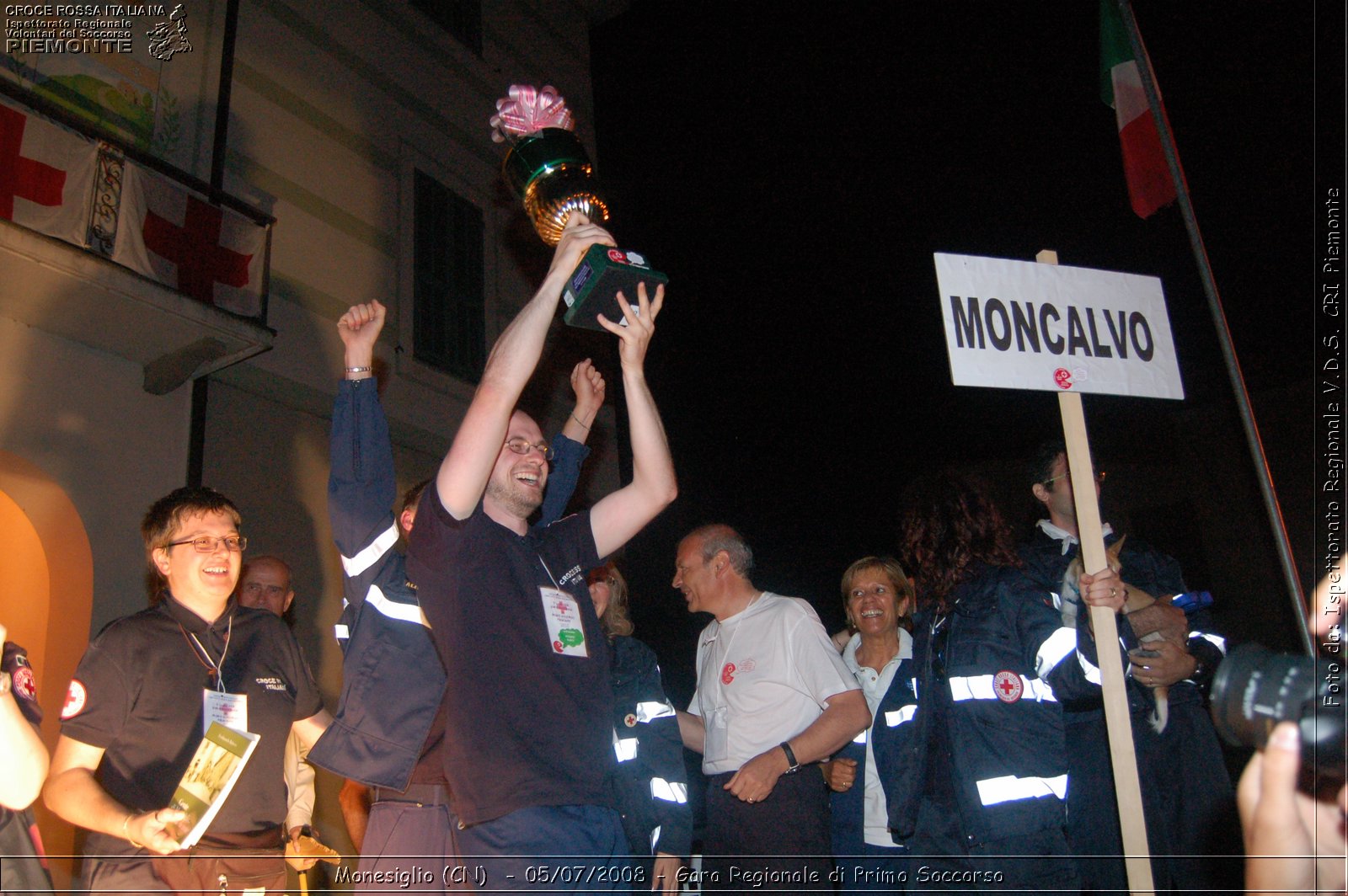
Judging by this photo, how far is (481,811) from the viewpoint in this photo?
7.88 ft

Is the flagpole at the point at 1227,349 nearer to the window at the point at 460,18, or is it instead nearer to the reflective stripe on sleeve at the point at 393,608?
the reflective stripe on sleeve at the point at 393,608

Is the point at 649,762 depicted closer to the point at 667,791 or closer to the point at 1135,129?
the point at 667,791

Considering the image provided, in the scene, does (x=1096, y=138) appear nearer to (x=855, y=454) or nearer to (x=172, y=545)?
(x=855, y=454)

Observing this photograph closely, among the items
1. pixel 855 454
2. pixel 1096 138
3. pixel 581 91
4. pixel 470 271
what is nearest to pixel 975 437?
pixel 855 454

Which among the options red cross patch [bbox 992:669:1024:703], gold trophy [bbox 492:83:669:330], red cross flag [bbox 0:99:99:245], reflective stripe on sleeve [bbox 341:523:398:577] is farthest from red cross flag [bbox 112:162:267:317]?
red cross patch [bbox 992:669:1024:703]

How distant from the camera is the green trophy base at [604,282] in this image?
2770 millimetres

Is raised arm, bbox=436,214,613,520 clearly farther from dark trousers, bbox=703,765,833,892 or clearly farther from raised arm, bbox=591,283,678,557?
dark trousers, bbox=703,765,833,892

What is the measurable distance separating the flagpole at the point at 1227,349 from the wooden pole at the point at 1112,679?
1.75 feet

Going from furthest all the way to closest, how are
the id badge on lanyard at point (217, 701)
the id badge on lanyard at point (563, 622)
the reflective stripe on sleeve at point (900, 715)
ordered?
the reflective stripe on sleeve at point (900, 715)
the id badge on lanyard at point (217, 701)
the id badge on lanyard at point (563, 622)

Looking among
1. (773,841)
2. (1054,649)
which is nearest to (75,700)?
(773,841)

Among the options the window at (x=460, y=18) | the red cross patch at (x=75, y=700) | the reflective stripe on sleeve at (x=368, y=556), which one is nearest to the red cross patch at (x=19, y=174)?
the red cross patch at (x=75, y=700)

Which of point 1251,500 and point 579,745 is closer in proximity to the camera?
point 579,745

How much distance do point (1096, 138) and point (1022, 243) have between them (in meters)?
1.07

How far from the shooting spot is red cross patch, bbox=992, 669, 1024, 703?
3479mm
